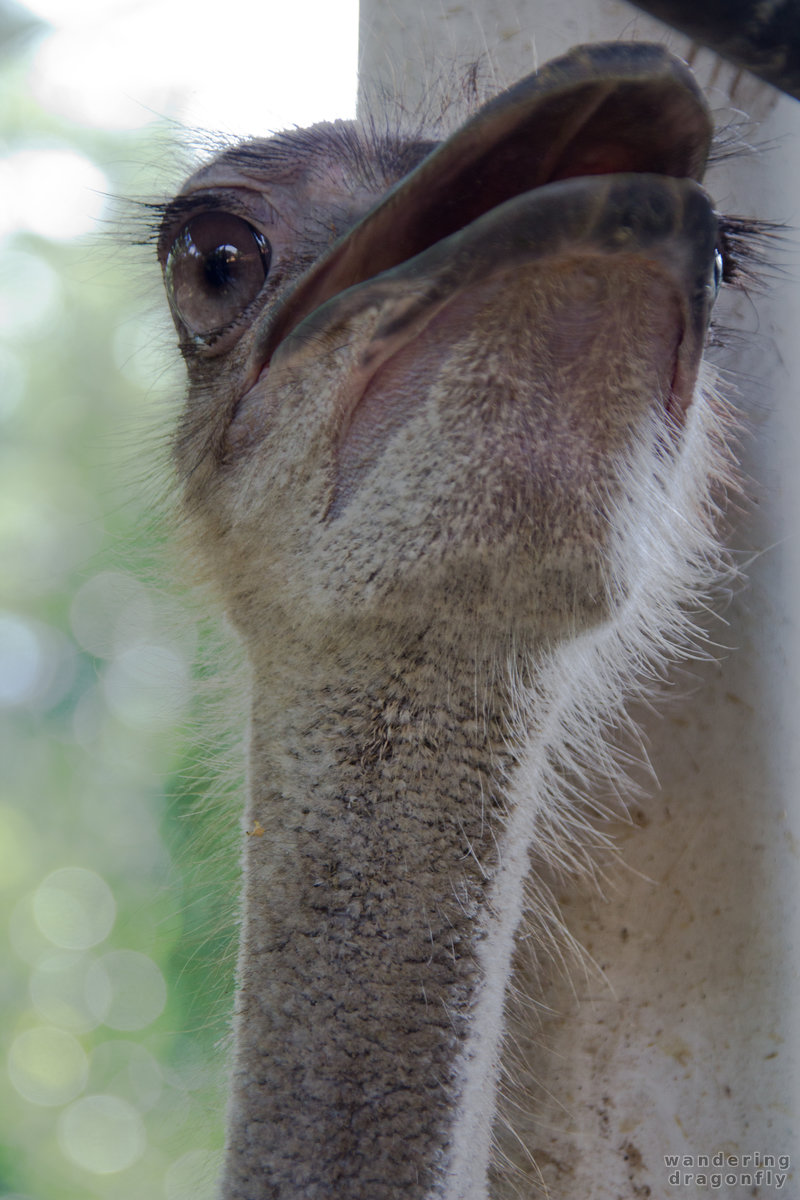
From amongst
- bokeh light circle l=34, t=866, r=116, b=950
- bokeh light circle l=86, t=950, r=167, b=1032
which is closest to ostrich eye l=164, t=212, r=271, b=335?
bokeh light circle l=86, t=950, r=167, b=1032

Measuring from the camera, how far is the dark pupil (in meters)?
1.29

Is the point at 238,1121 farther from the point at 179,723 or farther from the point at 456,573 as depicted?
the point at 179,723

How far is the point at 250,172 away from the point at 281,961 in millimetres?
994

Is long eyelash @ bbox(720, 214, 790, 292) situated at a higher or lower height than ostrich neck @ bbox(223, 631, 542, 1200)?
higher

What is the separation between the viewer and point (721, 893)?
1359mm

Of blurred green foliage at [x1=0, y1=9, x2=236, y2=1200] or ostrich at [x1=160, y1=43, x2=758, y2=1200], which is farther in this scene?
blurred green foliage at [x1=0, y1=9, x2=236, y2=1200]

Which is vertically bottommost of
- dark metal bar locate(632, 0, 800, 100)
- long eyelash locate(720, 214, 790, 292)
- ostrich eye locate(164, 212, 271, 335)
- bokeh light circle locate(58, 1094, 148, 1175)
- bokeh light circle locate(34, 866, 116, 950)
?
bokeh light circle locate(58, 1094, 148, 1175)

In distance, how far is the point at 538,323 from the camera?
0.90 m

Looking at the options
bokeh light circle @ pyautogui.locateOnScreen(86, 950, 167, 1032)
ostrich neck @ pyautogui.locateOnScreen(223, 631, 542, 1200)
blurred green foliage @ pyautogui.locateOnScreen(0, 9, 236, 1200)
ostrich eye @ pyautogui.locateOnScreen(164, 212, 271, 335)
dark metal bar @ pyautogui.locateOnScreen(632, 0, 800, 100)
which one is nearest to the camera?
dark metal bar @ pyautogui.locateOnScreen(632, 0, 800, 100)

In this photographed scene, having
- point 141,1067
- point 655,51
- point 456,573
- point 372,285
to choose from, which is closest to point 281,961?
point 456,573

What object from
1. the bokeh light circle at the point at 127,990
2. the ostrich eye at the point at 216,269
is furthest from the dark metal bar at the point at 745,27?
the bokeh light circle at the point at 127,990

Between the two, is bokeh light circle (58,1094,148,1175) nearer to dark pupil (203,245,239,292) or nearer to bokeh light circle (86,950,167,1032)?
bokeh light circle (86,950,167,1032)

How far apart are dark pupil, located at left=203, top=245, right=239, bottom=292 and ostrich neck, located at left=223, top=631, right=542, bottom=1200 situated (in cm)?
48

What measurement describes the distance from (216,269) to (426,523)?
531mm
